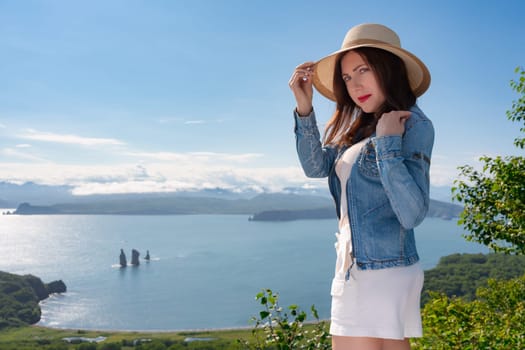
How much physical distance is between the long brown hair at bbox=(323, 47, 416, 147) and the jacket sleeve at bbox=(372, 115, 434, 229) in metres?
0.13

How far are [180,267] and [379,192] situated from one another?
67.7 meters

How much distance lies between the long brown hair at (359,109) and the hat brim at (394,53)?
0.02 metres

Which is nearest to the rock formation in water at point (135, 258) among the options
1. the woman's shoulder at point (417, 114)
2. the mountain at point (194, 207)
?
the mountain at point (194, 207)

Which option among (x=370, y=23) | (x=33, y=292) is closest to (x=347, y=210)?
(x=370, y=23)

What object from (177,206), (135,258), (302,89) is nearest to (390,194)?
(302,89)

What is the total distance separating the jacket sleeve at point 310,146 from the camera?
4.48 feet

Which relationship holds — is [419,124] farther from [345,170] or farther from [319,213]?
[319,213]

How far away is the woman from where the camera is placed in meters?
1.10

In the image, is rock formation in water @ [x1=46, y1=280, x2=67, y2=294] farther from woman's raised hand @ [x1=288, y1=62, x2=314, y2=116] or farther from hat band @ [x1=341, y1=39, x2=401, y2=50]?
hat band @ [x1=341, y1=39, x2=401, y2=50]

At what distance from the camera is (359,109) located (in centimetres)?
139

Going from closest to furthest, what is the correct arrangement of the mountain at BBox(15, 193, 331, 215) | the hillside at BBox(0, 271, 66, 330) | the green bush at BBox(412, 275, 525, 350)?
1. the green bush at BBox(412, 275, 525, 350)
2. the hillside at BBox(0, 271, 66, 330)
3. the mountain at BBox(15, 193, 331, 215)

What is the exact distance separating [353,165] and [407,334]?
458 millimetres

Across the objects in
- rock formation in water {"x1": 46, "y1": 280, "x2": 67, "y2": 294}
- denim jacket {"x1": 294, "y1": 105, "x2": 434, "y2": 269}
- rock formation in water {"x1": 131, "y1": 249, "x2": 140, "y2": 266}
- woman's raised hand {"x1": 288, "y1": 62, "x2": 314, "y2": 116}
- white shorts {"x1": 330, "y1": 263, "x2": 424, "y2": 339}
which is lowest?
rock formation in water {"x1": 46, "y1": 280, "x2": 67, "y2": 294}

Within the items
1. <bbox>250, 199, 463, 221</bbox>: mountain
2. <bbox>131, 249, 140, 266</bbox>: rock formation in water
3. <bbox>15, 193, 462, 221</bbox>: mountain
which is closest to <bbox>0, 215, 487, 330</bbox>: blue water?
<bbox>131, 249, 140, 266</bbox>: rock formation in water
